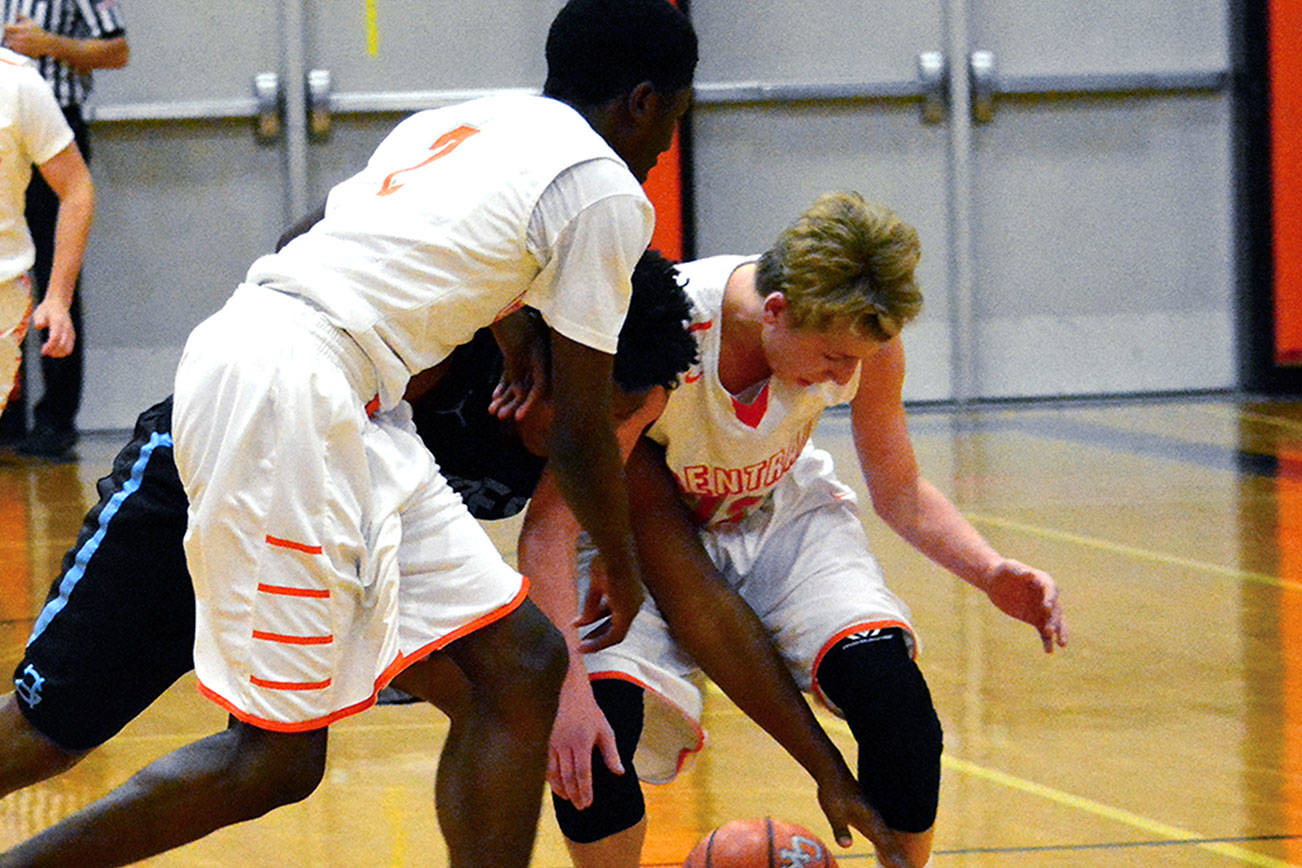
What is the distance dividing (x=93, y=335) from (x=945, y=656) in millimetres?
5890

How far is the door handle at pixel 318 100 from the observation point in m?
9.00

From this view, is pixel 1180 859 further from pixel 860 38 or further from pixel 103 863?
pixel 860 38

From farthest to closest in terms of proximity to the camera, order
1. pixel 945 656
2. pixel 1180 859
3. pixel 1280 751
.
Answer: pixel 945 656, pixel 1280 751, pixel 1180 859

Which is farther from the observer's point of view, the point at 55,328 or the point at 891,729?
the point at 55,328

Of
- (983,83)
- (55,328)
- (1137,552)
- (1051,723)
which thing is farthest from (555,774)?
(983,83)

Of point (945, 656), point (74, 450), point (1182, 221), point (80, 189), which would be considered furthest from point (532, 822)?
point (1182, 221)

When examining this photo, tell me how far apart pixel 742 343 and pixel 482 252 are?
27.1 inches

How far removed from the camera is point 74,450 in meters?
8.44

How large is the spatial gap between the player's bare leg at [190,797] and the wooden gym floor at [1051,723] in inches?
31.6

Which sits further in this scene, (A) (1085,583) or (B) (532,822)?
(A) (1085,583)

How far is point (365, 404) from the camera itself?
2.45m

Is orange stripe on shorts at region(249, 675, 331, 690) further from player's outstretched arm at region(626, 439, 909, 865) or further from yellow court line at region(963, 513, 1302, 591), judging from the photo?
yellow court line at region(963, 513, 1302, 591)

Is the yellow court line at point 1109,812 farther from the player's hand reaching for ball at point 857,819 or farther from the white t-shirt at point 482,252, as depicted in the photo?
the white t-shirt at point 482,252

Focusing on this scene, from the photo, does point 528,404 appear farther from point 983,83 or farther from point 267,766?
point 983,83
